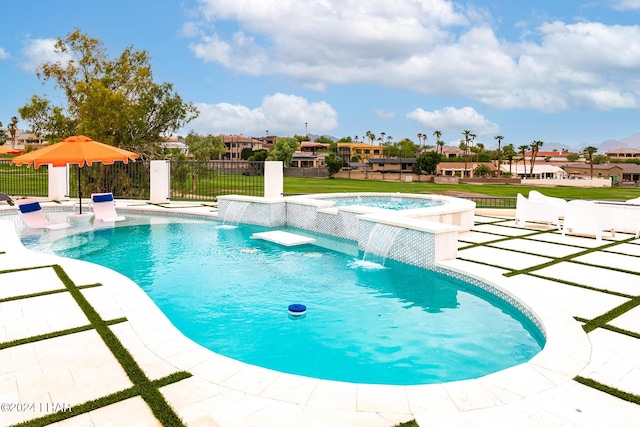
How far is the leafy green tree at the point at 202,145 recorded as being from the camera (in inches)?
2614

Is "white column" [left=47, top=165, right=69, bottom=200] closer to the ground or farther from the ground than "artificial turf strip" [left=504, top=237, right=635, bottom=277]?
farther from the ground

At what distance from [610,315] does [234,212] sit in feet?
32.7

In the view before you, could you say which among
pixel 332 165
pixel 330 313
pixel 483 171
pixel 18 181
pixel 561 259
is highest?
pixel 332 165

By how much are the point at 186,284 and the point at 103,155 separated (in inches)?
254

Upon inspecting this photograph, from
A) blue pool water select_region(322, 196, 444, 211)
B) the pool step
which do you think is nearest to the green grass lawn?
blue pool water select_region(322, 196, 444, 211)

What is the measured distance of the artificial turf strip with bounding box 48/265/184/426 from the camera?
9.55 ft

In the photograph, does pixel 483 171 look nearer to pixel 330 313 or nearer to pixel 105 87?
pixel 105 87

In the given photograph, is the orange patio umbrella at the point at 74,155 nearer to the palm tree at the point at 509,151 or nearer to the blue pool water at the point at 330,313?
the blue pool water at the point at 330,313

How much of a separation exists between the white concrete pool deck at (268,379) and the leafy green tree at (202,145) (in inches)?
2418

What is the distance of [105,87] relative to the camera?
21.9 metres

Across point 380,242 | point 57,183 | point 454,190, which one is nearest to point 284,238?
point 380,242

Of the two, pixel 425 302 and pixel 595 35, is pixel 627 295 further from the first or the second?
pixel 595 35

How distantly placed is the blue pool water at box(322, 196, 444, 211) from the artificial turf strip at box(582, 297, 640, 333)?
7.94 m

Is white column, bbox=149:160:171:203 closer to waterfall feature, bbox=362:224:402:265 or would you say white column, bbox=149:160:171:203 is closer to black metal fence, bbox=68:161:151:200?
black metal fence, bbox=68:161:151:200
